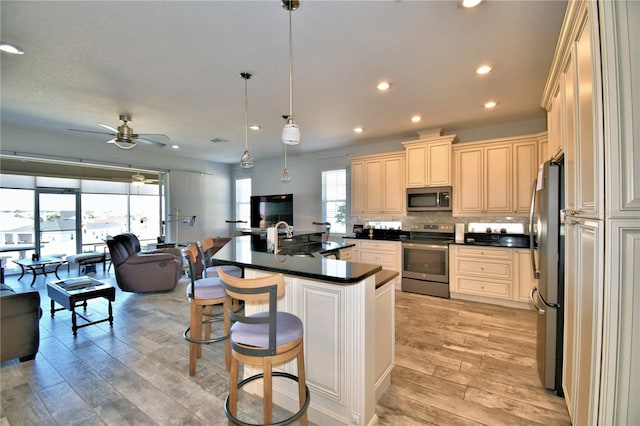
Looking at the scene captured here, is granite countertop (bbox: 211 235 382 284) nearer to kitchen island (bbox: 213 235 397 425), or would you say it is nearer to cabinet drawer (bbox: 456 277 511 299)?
kitchen island (bbox: 213 235 397 425)

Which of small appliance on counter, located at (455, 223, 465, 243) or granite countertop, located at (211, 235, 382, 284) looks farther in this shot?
small appliance on counter, located at (455, 223, 465, 243)

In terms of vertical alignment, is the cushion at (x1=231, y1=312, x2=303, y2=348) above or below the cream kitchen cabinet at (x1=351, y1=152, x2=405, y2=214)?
below

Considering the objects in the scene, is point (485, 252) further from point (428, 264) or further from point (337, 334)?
point (337, 334)

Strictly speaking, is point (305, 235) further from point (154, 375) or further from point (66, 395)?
point (66, 395)

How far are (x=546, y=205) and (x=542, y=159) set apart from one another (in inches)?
98.8

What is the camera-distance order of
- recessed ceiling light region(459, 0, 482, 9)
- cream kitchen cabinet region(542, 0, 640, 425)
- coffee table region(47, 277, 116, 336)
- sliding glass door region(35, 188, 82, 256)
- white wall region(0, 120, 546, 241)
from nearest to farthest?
cream kitchen cabinet region(542, 0, 640, 425) < recessed ceiling light region(459, 0, 482, 9) < coffee table region(47, 277, 116, 336) < white wall region(0, 120, 546, 241) < sliding glass door region(35, 188, 82, 256)

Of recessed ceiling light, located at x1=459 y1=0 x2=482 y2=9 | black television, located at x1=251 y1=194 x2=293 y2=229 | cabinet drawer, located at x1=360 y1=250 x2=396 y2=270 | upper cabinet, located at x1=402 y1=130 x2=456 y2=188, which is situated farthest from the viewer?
black television, located at x1=251 y1=194 x2=293 y2=229

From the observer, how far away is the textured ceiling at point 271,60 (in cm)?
196

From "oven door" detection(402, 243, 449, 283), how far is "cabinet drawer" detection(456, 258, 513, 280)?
0.22 m

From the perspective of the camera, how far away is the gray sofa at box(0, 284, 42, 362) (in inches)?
97.7

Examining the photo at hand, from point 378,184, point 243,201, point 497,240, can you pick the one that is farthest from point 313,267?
point 243,201

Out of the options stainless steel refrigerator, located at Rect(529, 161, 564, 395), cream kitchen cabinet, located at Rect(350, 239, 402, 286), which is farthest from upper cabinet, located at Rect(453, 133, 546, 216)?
stainless steel refrigerator, located at Rect(529, 161, 564, 395)

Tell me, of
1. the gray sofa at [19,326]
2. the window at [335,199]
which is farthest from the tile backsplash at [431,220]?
the gray sofa at [19,326]

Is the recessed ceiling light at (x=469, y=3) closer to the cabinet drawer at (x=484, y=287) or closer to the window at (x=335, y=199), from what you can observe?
the cabinet drawer at (x=484, y=287)
